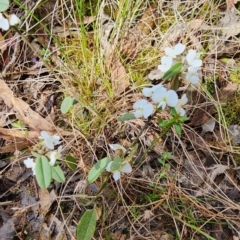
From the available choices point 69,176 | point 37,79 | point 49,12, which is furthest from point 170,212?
point 49,12

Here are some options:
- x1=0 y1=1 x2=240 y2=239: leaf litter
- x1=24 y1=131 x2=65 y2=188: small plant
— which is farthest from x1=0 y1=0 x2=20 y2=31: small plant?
x1=0 y1=1 x2=240 y2=239: leaf litter

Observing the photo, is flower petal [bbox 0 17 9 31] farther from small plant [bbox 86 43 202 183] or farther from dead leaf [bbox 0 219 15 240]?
dead leaf [bbox 0 219 15 240]

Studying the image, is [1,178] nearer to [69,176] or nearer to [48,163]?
[69,176]

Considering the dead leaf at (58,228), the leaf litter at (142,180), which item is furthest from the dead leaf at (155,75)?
the dead leaf at (58,228)

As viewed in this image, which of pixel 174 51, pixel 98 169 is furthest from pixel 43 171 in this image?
pixel 174 51

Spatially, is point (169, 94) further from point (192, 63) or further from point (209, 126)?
point (209, 126)
